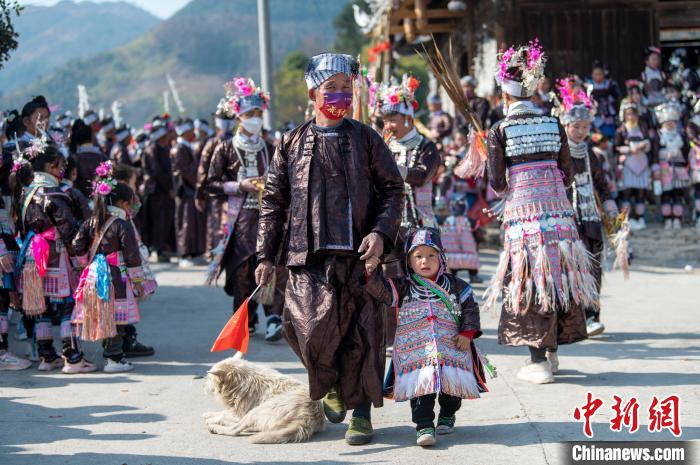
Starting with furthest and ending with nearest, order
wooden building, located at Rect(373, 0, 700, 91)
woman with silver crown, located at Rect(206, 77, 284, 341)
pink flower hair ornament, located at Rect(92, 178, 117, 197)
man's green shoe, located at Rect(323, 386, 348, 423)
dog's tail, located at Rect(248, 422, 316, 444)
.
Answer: wooden building, located at Rect(373, 0, 700, 91) < woman with silver crown, located at Rect(206, 77, 284, 341) < pink flower hair ornament, located at Rect(92, 178, 117, 197) < man's green shoe, located at Rect(323, 386, 348, 423) < dog's tail, located at Rect(248, 422, 316, 444)

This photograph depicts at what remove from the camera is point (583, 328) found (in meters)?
7.03

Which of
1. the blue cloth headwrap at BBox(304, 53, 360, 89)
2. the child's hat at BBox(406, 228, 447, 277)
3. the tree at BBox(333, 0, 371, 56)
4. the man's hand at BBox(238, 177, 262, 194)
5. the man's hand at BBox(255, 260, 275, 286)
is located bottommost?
the man's hand at BBox(255, 260, 275, 286)

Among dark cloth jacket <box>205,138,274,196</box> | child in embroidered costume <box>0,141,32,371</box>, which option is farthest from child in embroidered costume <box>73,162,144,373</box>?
dark cloth jacket <box>205,138,274,196</box>

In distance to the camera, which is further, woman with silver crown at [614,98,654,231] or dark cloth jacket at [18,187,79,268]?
woman with silver crown at [614,98,654,231]

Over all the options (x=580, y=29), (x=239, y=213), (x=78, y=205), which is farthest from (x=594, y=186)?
(x=580, y=29)

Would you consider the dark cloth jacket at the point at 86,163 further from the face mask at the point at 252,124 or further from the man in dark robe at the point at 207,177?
the face mask at the point at 252,124

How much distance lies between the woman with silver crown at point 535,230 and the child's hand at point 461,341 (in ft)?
4.46

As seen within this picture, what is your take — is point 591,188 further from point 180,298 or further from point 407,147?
point 180,298

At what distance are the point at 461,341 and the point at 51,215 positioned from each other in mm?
3538

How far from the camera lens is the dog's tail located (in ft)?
18.2

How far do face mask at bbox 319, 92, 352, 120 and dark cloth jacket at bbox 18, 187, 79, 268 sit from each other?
2890mm

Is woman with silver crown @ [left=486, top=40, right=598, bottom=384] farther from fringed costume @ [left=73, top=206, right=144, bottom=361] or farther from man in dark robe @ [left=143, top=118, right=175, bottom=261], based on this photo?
man in dark robe @ [left=143, top=118, right=175, bottom=261]

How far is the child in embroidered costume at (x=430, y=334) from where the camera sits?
A: 5.45 metres

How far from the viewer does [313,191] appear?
5.50 meters
